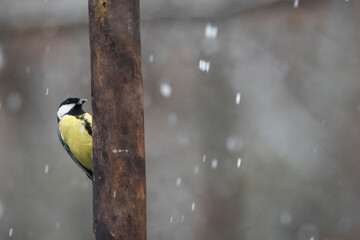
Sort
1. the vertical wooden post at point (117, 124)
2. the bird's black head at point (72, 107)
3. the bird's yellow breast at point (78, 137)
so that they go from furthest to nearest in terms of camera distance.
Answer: the bird's black head at point (72, 107) < the bird's yellow breast at point (78, 137) < the vertical wooden post at point (117, 124)

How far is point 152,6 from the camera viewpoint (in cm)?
543

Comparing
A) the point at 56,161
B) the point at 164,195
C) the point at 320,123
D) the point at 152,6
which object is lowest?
the point at 164,195

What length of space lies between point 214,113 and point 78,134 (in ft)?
8.54

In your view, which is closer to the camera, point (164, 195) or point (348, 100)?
point (348, 100)

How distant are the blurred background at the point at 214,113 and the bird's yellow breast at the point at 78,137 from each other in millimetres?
2092

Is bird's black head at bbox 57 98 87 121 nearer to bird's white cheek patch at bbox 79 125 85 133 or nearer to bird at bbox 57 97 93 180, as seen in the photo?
bird at bbox 57 97 93 180

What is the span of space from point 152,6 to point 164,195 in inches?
73.7

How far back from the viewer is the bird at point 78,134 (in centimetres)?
297

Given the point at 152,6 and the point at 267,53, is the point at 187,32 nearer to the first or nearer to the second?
the point at 152,6

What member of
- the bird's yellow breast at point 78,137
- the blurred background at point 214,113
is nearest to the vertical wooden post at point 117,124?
the bird's yellow breast at point 78,137

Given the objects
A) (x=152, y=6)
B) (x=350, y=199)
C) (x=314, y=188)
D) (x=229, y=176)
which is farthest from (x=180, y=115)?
(x=350, y=199)

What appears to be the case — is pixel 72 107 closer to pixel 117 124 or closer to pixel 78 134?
pixel 78 134

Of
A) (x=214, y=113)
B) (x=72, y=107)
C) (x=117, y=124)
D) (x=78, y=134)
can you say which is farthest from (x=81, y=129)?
(x=214, y=113)

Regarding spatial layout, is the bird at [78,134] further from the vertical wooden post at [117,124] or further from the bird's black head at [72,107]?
the vertical wooden post at [117,124]
